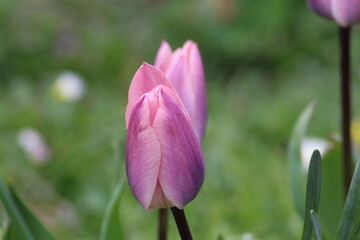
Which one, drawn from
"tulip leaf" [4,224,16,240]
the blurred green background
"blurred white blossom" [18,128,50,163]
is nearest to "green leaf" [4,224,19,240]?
"tulip leaf" [4,224,16,240]

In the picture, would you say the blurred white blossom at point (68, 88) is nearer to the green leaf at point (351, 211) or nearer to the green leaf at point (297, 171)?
the green leaf at point (297, 171)

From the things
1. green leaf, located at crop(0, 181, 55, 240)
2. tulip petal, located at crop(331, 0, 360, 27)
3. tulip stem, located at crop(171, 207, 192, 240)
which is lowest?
green leaf, located at crop(0, 181, 55, 240)

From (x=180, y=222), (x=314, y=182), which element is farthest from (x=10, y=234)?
(x=314, y=182)

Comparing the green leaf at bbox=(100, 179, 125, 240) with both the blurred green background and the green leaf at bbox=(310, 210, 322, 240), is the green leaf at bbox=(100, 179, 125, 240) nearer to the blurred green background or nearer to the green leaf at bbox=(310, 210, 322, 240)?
the blurred green background

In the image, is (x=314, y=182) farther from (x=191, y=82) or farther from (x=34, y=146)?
(x=34, y=146)

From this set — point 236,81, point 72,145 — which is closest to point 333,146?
point 72,145
